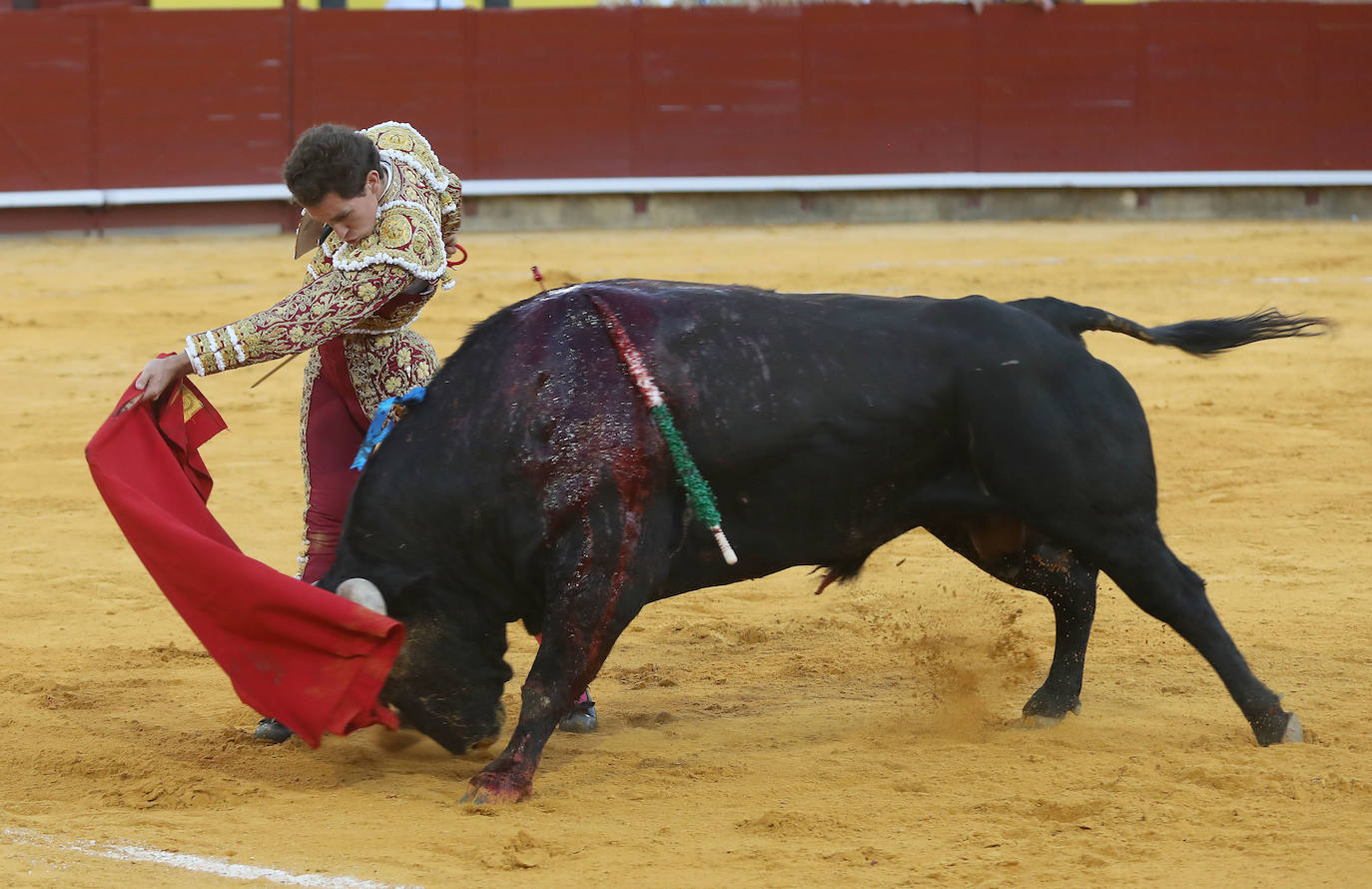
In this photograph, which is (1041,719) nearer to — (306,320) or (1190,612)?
(1190,612)

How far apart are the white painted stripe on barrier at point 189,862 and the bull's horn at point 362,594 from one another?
0.56 metres

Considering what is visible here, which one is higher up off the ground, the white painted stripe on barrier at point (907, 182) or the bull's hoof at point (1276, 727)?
the white painted stripe on barrier at point (907, 182)

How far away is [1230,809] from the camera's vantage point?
9.40 ft

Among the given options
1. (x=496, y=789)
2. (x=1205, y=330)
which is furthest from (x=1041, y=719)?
(x=496, y=789)

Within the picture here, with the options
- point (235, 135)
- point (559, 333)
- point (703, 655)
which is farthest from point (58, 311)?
point (559, 333)

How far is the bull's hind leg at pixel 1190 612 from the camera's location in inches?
124

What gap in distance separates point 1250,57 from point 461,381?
11175 millimetres

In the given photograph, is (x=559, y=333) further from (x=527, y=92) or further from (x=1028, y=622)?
(x=527, y=92)

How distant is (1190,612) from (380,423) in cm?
168

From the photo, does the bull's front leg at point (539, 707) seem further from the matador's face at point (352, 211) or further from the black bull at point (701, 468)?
the matador's face at point (352, 211)

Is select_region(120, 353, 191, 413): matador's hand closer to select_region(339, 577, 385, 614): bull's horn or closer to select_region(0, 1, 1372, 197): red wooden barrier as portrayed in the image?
select_region(339, 577, 385, 614): bull's horn

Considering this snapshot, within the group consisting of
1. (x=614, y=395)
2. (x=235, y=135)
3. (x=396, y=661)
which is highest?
(x=235, y=135)

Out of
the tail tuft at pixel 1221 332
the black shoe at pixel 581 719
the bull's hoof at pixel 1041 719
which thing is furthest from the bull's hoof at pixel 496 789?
the tail tuft at pixel 1221 332

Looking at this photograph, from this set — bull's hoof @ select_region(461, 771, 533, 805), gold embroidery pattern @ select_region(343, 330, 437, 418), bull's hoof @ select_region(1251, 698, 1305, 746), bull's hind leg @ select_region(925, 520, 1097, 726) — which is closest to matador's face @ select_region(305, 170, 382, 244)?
gold embroidery pattern @ select_region(343, 330, 437, 418)
